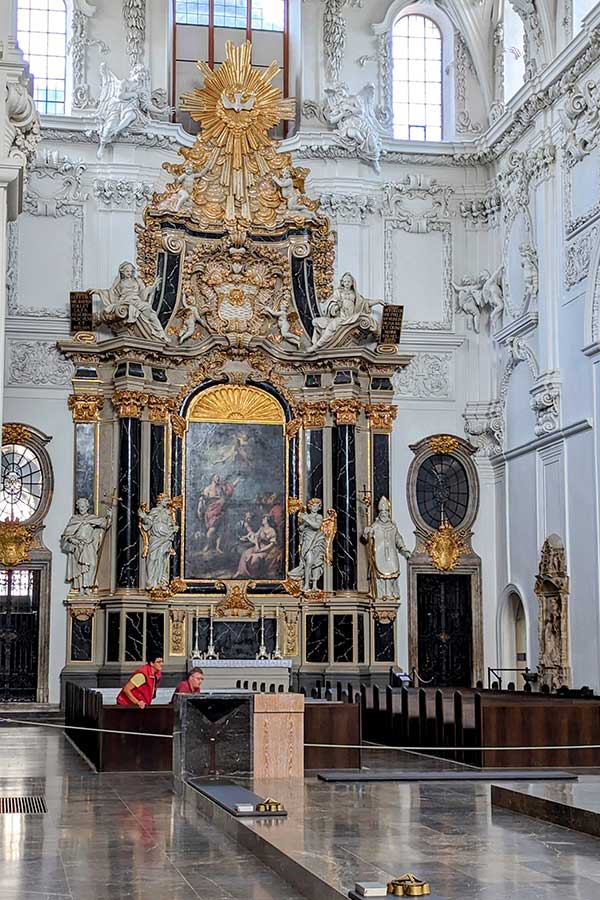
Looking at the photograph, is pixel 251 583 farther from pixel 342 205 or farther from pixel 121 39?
pixel 121 39

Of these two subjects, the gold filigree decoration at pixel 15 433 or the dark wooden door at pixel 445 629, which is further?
the dark wooden door at pixel 445 629

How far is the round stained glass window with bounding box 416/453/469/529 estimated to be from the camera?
90.2ft

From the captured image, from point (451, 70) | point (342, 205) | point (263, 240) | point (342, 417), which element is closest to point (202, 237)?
point (263, 240)

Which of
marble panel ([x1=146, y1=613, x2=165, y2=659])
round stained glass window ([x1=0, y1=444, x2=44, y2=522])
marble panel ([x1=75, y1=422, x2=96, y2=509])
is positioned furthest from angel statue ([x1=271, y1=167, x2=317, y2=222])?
marble panel ([x1=146, y1=613, x2=165, y2=659])

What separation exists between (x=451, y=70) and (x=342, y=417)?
7993 millimetres

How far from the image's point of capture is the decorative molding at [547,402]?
948 inches

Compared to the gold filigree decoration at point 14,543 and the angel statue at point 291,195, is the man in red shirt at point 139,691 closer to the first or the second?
the gold filigree decoration at point 14,543

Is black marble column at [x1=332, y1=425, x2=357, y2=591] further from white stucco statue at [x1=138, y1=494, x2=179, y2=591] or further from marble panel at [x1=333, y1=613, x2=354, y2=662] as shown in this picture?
white stucco statue at [x1=138, y1=494, x2=179, y2=591]

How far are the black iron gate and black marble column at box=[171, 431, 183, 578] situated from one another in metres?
2.64

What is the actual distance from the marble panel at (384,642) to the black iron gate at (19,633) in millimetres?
6518

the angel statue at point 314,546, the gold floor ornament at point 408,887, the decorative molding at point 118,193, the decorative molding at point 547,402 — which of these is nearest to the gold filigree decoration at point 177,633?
the angel statue at point 314,546

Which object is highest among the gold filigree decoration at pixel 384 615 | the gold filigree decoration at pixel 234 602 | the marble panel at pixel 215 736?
the gold filigree decoration at pixel 234 602

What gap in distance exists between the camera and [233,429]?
27.0 metres

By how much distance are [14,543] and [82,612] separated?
6.02 feet
